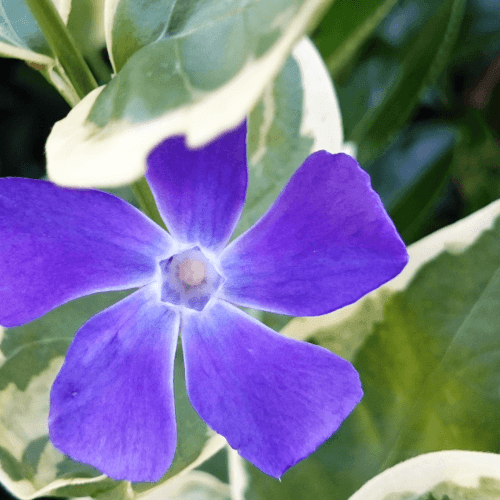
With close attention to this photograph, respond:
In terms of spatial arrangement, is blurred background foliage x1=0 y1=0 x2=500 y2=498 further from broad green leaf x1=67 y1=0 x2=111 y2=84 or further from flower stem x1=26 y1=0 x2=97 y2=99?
flower stem x1=26 y1=0 x2=97 y2=99

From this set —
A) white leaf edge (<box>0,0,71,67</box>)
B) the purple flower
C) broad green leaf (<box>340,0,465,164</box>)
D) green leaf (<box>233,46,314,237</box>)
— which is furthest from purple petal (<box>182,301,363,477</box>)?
broad green leaf (<box>340,0,465,164</box>)

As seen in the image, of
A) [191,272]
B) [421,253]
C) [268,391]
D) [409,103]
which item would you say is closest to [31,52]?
[191,272]

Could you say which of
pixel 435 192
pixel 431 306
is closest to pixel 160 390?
pixel 431 306

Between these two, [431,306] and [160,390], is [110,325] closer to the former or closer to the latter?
[160,390]

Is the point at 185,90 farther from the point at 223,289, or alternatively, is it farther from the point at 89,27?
the point at 89,27

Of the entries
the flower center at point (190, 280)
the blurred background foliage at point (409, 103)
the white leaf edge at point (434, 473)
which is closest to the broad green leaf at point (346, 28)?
the blurred background foliage at point (409, 103)

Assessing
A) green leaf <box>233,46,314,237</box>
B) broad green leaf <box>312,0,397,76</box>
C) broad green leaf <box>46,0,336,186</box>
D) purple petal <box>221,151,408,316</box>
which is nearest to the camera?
broad green leaf <box>46,0,336,186</box>

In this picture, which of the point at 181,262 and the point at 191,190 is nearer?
the point at 191,190
